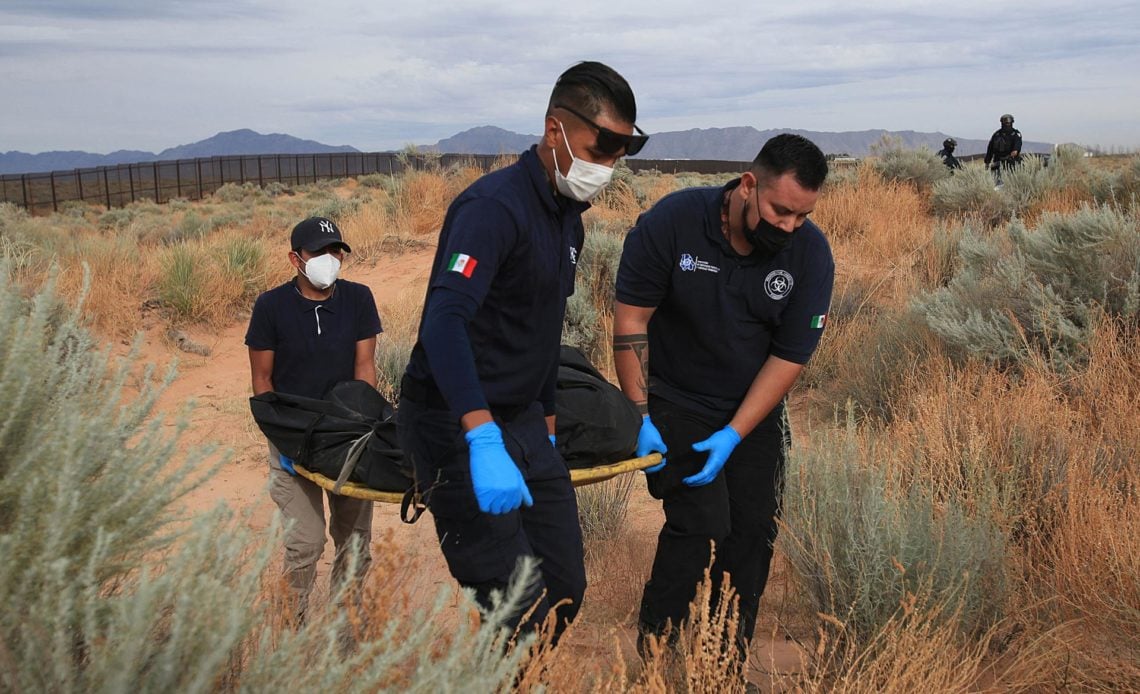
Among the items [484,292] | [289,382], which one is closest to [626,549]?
[289,382]

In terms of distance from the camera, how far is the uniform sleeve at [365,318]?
435 cm

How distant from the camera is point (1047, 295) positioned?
6.42m

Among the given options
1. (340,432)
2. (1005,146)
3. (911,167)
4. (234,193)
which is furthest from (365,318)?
(234,193)

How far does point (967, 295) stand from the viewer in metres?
6.99

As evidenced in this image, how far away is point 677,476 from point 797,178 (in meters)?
1.18

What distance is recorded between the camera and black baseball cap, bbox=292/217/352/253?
14.1 ft

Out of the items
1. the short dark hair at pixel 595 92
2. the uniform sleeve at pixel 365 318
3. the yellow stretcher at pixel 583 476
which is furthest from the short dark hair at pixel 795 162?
the uniform sleeve at pixel 365 318

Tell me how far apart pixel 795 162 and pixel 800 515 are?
1665 mm

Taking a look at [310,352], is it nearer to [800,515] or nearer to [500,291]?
[500,291]

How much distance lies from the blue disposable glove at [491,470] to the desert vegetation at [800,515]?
0.28 metres

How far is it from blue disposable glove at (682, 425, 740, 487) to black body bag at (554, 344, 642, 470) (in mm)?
299

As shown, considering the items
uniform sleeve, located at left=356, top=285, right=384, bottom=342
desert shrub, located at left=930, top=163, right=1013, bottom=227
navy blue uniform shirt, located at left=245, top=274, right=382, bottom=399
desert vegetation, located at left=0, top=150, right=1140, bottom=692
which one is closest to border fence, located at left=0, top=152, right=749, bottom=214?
desert shrub, located at left=930, top=163, right=1013, bottom=227

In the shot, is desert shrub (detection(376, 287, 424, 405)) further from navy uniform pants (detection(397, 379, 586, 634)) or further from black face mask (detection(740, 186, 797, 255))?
navy uniform pants (detection(397, 379, 586, 634))

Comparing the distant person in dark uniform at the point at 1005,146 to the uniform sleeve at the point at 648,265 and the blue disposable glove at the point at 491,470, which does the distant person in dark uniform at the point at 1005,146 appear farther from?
the blue disposable glove at the point at 491,470
